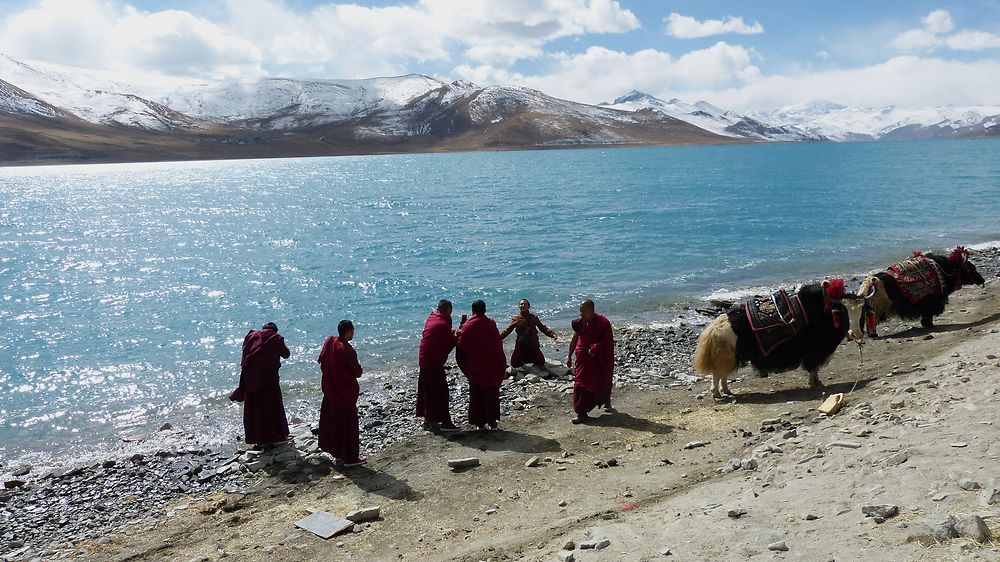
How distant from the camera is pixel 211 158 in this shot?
15550 centimetres

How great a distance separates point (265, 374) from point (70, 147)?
154975mm

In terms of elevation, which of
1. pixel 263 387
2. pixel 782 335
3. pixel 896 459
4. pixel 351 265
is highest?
pixel 782 335

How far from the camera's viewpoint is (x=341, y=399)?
8148mm

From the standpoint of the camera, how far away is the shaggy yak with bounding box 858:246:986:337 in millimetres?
12133

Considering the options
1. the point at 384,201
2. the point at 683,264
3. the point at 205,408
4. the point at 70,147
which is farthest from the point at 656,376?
the point at 70,147

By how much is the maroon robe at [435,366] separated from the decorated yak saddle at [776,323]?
402 cm

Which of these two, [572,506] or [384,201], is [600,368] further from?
[384,201]

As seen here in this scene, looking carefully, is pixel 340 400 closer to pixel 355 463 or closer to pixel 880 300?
pixel 355 463

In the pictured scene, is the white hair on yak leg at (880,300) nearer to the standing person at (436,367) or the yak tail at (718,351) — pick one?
the yak tail at (718,351)

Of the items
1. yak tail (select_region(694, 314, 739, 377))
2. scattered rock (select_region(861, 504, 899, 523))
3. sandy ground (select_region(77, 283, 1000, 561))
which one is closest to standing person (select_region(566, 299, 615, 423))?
sandy ground (select_region(77, 283, 1000, 561))

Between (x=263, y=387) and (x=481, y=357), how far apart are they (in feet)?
8.99

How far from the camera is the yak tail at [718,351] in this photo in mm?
9375

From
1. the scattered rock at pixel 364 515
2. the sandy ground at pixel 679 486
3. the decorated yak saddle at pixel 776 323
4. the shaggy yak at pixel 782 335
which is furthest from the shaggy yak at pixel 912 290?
the scattered rock at pixel 364 515

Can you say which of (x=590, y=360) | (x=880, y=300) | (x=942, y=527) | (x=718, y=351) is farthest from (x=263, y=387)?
(x=880, y=300)
